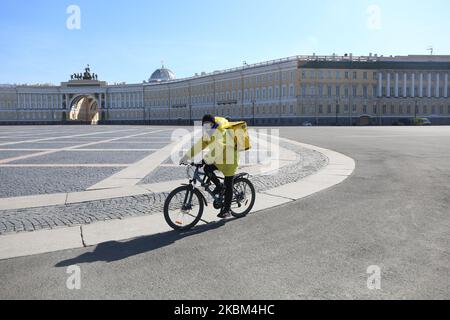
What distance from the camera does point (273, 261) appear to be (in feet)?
15.0

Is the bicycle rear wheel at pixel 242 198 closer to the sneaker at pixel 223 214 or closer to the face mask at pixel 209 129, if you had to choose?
the sneaker at pixel 223 214

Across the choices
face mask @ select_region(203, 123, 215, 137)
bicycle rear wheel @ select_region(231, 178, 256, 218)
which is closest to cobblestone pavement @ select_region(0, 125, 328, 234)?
bicycle rear wheel @ select_region(231, 178, 256, 218)

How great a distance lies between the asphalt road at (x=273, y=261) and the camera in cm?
385

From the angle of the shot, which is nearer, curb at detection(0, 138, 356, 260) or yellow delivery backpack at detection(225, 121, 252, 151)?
curb at detection(0, 138, 356, 260)

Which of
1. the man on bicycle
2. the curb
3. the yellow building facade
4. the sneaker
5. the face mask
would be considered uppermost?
the yellow building facade

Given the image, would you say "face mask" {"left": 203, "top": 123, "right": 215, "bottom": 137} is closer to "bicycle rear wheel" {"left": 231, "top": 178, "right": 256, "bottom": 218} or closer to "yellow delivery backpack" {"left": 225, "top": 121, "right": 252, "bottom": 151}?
"yellow delivery backpack" {"left": 225, "top": 121, "right": 252, "bottom": 151}

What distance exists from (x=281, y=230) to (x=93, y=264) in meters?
2.74

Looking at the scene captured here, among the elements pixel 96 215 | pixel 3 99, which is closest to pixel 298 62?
pixel 96 215

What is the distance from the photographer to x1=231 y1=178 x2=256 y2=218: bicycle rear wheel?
670 cm

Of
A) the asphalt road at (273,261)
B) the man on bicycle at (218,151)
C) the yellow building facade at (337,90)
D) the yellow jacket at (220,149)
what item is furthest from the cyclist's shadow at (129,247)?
the yellow building facade at (337,90)

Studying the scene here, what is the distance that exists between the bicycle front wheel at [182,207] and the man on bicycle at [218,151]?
430 mm

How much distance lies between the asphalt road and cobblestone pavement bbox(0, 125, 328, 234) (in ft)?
4.82

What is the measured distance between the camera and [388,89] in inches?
3295
